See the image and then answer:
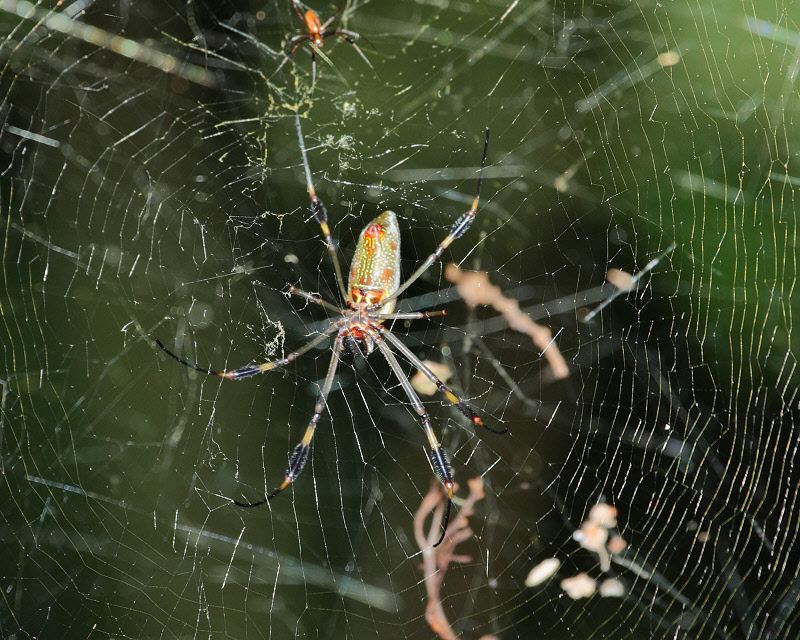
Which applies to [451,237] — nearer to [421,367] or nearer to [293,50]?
[421,367]

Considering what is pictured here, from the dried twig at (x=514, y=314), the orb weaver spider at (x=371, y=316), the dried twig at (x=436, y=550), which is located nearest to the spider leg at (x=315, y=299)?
the orb weaver spider at (x=371, y=316)

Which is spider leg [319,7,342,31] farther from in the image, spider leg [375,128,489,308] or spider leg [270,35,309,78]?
spider leg [375,128,489,308]

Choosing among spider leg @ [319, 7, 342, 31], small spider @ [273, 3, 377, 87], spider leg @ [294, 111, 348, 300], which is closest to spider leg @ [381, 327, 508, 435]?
spider leg @ [294, 111, 348, 300]

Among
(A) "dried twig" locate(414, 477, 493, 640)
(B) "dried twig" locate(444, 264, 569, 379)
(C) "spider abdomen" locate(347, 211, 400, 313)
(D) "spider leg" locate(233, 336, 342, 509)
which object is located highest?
(C) "spider abdomen" locate(347, 211, 400, 313)

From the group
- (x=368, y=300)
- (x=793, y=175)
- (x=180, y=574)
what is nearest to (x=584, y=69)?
(x=793, y=175)

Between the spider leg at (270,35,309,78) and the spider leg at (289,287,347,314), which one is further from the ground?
the spider leg at (270,35,309,78)

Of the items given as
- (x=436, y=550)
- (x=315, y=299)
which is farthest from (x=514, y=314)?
(x=436, y=550)
